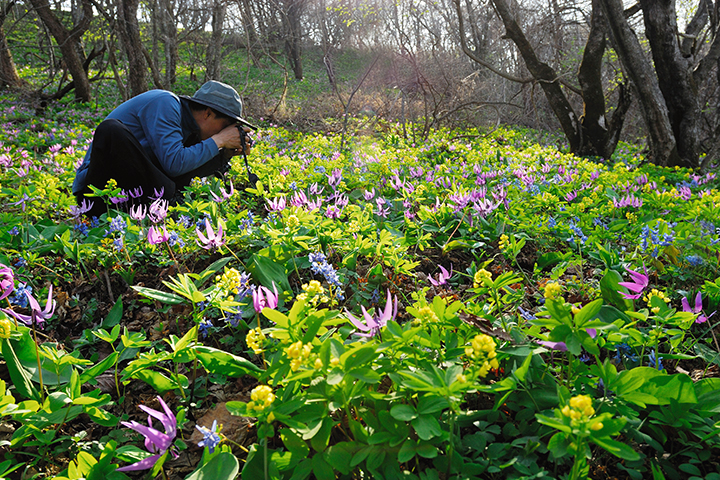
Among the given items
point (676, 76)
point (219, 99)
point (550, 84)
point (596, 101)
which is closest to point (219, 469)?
point (219, 99)

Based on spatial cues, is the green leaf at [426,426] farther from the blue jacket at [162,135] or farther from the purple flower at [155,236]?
the blue jacket at [162,135]

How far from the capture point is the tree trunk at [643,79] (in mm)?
5871

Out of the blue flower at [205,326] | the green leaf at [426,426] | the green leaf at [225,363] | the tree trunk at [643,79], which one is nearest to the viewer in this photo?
the green leaf at [426,426]

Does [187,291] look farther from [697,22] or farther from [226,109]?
[697,22]

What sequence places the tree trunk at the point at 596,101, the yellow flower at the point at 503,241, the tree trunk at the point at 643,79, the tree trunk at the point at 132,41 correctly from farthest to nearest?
the tree trunk at the point at 132,41 < the tree trunk at the point at 596,101 < the tree trunk at the point at 643,79 < the yellow flower at the point at 503,241

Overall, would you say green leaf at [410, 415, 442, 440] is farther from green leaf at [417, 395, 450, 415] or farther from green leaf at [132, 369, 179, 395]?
green leaf at [132, 369, 179, 395]

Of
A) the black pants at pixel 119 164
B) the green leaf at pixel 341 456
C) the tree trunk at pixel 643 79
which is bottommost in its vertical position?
the green leaf at pixel 341 456

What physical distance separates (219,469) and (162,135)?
125 inches

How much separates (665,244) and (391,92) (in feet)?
54.9

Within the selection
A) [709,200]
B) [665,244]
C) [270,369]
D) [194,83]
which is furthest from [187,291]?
[194,83]

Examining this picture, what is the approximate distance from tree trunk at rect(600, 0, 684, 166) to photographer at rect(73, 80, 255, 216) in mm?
5491

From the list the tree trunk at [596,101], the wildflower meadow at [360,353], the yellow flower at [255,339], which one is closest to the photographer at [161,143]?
the wildflower meadow at [360,353]

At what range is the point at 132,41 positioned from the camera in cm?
793

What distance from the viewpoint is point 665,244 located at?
2.21 metres
